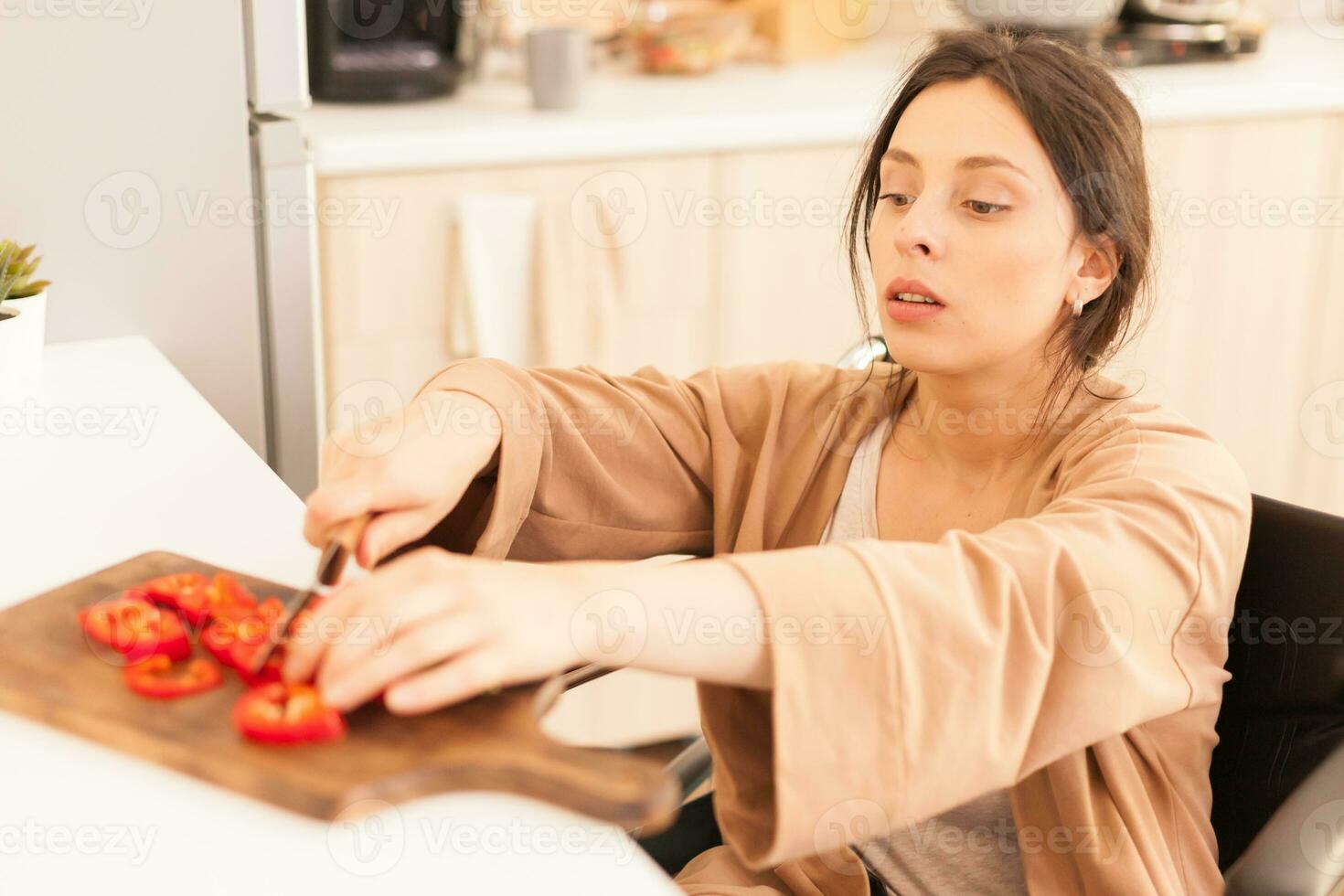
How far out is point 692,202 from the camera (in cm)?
195

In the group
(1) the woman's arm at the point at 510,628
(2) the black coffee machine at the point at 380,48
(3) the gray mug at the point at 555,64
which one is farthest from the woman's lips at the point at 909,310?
(2) the black coffee machine at the point at 380,48

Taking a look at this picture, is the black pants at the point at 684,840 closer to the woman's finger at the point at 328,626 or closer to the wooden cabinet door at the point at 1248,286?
the woman's finger at the point at 328,626

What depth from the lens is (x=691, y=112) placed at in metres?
1.95

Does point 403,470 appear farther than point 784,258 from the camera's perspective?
No

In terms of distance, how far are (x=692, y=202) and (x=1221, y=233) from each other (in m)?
0.96

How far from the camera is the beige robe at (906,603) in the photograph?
0.71m

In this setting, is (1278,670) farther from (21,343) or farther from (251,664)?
(21,343)

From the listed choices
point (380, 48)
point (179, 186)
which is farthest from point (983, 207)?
point (380, 48)

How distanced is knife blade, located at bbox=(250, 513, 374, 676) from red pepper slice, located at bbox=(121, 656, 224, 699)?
0.03m

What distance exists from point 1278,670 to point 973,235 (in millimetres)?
379

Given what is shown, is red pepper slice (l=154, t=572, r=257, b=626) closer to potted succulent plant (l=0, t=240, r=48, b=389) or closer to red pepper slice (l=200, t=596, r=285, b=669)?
red pepper slice (l=200, t=596, r=285, b=669)

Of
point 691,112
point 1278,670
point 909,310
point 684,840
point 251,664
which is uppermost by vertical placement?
point 691,112

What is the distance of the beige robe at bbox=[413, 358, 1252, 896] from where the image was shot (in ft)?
2.31

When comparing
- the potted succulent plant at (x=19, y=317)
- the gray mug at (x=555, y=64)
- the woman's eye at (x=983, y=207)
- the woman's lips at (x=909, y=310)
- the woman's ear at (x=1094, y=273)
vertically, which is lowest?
the potted succulent plant at (x=19, y=317)
